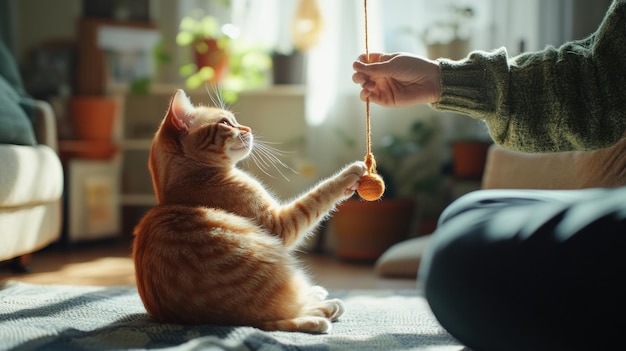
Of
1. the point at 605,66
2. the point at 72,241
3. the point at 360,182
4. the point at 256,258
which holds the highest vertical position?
the point at 605,66

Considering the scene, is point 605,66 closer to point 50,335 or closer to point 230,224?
point 230,224

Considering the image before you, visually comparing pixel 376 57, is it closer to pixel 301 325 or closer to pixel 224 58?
pixel 301 325

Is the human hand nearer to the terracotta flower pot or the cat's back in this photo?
the cat's back

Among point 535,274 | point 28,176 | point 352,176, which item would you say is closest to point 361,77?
point 352,176

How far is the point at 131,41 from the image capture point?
11.4 feet

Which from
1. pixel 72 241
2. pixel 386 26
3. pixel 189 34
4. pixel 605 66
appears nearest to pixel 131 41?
pixel 189 34

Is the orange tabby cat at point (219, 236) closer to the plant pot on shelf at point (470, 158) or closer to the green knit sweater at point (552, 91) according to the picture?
the green knit sweater at point (552, 91)

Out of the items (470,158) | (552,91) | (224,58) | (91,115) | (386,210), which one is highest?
(224,58)

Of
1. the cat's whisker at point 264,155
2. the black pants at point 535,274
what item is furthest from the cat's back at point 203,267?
the black pants at point 535,274

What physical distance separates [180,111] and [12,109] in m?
0.95

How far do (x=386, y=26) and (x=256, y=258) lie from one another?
2.10 m

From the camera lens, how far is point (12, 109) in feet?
6.72

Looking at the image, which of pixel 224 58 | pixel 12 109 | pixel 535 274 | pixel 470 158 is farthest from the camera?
pixel 224 58

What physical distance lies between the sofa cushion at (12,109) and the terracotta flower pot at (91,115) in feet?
2.62
